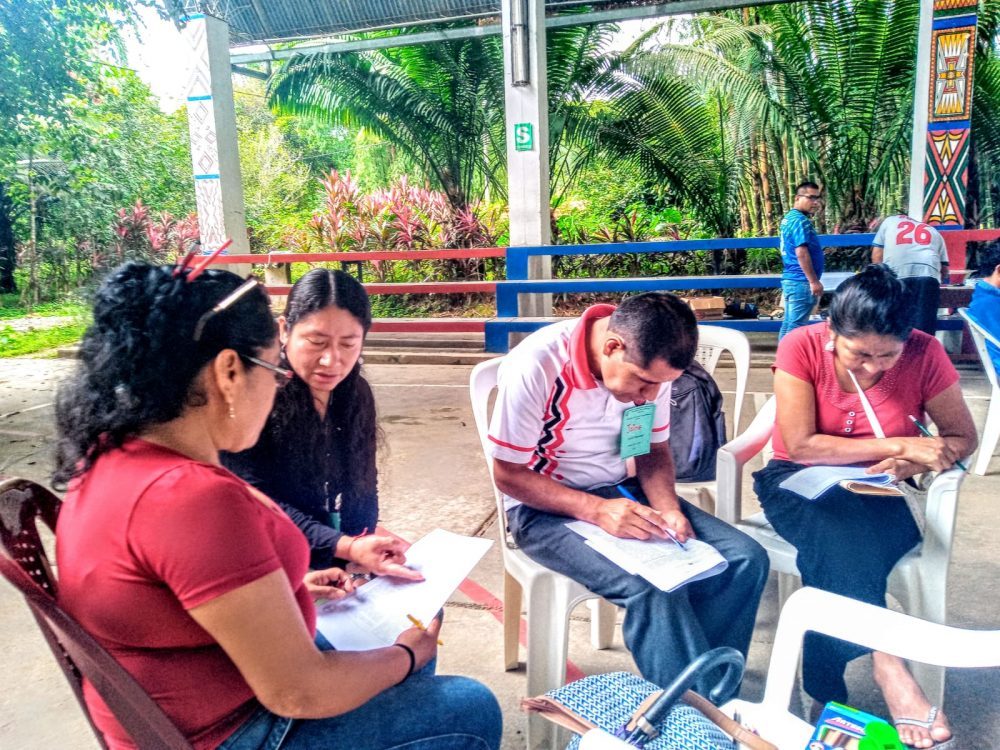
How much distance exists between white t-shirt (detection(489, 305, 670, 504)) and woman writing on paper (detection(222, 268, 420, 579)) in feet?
1.20

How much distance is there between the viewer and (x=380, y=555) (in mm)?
1732

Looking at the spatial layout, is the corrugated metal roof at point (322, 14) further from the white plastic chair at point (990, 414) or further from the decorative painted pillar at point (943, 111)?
the white plastic chair at point (990, 414)

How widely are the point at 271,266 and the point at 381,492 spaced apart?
7520 millimetres

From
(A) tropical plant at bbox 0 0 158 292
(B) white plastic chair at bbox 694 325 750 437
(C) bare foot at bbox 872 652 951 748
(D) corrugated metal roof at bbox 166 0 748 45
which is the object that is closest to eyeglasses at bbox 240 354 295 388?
(C) bare foot at bbox 872 652 951 748

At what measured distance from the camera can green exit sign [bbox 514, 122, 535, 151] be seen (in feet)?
25.8

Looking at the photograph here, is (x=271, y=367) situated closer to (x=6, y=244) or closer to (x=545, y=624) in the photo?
(x=545, y=624)

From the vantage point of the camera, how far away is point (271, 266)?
426 inches

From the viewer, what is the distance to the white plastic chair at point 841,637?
50.1 inches

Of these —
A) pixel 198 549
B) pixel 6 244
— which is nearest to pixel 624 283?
pixel 198 549

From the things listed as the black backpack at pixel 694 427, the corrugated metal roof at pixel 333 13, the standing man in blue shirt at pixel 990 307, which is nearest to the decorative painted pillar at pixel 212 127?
the corrugated metal roof at pixel 333 13

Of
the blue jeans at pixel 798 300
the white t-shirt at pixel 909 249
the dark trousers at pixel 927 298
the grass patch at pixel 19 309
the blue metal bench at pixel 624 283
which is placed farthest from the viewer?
the grass patch at pixel 19 309

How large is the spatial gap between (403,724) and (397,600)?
33 centimetres

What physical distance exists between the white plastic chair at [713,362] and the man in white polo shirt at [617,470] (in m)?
0.42

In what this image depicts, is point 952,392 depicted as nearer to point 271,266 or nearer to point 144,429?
point 144,429
